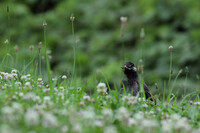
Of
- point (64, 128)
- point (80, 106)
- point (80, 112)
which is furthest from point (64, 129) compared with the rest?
point (80, 106)

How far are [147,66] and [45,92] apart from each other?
6.69m

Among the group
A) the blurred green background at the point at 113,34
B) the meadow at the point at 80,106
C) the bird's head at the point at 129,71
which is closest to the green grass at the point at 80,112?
the meadow at the point at 80,106

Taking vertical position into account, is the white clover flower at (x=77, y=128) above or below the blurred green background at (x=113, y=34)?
below

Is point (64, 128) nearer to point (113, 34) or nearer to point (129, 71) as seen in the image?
point (129, 71)

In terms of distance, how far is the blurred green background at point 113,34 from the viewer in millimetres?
9516

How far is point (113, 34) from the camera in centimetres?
1089

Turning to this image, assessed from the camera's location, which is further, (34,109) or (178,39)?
(178,39)

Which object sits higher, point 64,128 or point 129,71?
point 129,71

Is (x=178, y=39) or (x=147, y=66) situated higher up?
(x=178, y=39)

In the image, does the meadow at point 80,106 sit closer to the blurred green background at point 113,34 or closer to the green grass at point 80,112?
the green grass at point 80,112

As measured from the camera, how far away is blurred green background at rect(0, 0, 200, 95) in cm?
952

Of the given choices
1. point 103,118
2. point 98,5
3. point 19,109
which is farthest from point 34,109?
point 98,5

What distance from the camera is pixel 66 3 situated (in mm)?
11789

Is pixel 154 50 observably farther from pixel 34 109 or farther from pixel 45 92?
pixel 34 109
